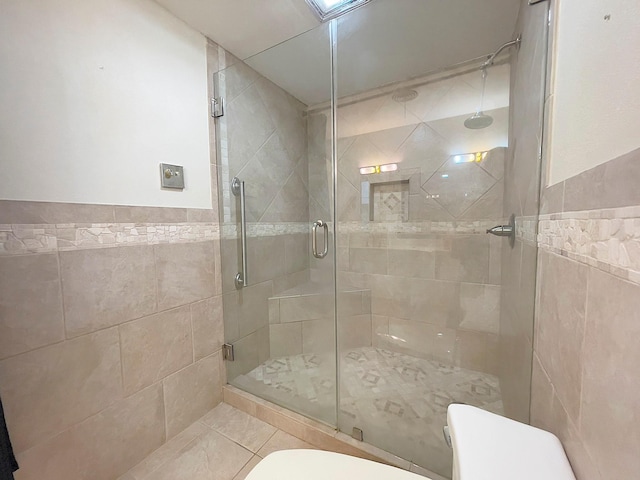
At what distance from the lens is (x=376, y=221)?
185cm

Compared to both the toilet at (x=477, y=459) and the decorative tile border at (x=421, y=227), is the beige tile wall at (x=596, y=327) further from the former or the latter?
the decorative tile border at (x=421, y=227)

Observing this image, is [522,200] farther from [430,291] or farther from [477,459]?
[477,459]

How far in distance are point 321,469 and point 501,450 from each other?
0.44 meters

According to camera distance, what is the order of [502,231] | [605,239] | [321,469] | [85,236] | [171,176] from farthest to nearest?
[502,231], [171,176], [85,236], [321,469], [605,239]

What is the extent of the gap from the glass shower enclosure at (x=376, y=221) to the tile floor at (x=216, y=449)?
0.50 ft

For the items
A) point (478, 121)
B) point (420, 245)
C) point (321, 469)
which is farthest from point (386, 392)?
point (478, 121)

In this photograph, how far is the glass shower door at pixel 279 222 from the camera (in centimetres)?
141

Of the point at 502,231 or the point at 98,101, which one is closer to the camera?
the point at 98,101

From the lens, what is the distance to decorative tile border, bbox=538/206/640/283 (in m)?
0.30

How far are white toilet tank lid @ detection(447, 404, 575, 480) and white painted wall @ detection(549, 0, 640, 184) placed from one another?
543 mm

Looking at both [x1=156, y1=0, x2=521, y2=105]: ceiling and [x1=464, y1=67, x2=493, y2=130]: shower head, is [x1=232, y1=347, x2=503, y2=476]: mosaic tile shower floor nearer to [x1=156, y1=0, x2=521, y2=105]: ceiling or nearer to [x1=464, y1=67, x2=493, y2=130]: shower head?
[x1=464, y1=67, x2=493, y2=130]: shower head

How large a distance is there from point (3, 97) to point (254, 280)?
125 centimetres

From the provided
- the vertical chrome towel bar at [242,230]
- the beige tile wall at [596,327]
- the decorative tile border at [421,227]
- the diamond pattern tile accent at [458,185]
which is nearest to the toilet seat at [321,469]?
the beige tile wall at [596,327]

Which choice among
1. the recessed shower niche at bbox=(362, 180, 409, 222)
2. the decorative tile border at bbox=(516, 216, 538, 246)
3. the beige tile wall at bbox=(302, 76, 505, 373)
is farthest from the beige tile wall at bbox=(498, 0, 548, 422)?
the recessed shower niche at bbox=(362, 180, 409, 222)
